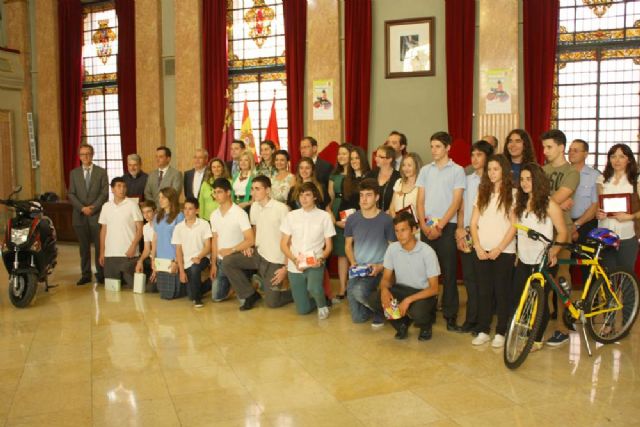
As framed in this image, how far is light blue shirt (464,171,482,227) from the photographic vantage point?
526cm

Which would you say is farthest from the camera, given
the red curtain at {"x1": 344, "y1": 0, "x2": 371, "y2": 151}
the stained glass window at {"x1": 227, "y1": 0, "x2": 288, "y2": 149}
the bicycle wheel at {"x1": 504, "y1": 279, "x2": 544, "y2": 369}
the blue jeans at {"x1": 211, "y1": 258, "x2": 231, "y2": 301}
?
the stained glass window at {"x1": 227, "y1": 0, "x2": 288, "y2": 149}

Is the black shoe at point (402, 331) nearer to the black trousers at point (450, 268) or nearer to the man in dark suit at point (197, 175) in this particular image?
the black trousers at point (450, 268)

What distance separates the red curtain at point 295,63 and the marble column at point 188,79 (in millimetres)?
1659

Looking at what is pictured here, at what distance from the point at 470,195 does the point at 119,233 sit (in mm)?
4108

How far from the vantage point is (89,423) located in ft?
11.7

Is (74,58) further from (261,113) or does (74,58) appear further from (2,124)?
(261,113)

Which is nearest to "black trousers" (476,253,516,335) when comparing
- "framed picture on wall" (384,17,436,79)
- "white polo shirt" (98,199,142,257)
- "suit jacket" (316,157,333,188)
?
"suit jacket" (316,157,333,188)

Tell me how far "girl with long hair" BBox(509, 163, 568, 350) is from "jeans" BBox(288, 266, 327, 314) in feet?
6.11

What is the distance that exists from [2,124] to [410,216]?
10.7m

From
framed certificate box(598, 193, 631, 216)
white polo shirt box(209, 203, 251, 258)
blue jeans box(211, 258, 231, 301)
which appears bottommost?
blue jeans box(211, 258, 231, 301)

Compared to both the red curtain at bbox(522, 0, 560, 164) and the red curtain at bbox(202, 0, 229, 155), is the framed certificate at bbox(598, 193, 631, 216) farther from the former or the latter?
the red curtain at bbox(202, 0, 229, 155)

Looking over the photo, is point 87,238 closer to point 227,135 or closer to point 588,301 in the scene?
point 227,135

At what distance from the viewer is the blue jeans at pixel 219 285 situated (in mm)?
6559

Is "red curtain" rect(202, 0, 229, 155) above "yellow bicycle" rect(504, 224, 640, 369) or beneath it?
above
